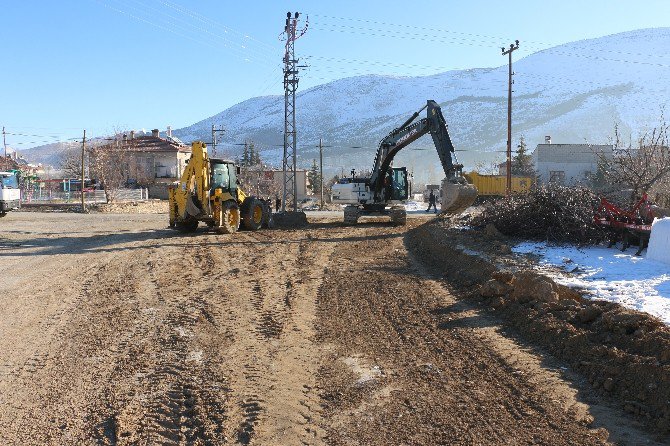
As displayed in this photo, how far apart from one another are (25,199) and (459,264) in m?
42.9

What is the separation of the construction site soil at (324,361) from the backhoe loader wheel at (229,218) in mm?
6853

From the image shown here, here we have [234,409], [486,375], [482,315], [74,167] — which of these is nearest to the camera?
[234,409]

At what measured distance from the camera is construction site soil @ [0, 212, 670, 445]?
13.7ft

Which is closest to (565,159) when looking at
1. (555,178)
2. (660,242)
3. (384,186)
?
(384,186)

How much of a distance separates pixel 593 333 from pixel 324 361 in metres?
3.10

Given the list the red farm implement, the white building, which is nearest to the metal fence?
the red farm implement

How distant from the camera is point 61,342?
6.30 m

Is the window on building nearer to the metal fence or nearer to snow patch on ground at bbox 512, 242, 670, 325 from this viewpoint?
snow patch on ground at bbox 512, 242, 670, 325

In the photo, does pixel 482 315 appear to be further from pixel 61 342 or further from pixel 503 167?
pixel 503 167

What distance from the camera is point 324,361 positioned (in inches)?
222

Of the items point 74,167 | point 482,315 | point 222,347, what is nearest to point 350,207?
point 482,315

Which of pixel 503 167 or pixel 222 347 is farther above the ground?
pixel 503 167

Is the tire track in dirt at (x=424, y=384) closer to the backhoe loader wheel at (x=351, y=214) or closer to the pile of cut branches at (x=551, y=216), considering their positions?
the pile of cut branches at (x=551, y=216)

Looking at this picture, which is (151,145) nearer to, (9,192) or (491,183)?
(9,192)
